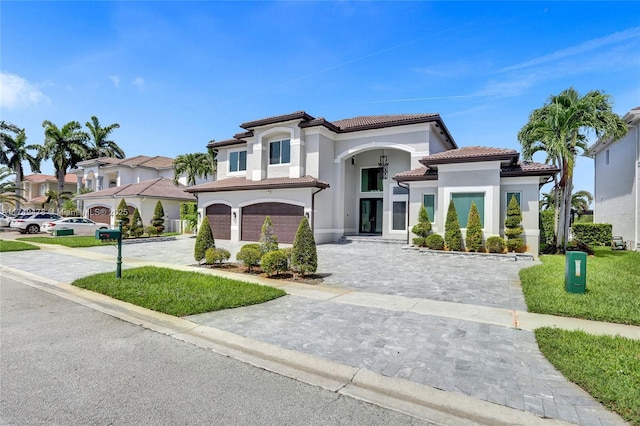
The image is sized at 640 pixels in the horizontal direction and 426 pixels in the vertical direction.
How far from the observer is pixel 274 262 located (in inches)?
397

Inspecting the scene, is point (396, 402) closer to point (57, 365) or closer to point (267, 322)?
point (267, 322)

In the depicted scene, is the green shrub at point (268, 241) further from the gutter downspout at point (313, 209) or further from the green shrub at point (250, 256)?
the gutter downspout at point (313, 209)

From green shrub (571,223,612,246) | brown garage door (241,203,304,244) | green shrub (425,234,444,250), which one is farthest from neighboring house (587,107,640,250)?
brown garage door (241,203,304,244)

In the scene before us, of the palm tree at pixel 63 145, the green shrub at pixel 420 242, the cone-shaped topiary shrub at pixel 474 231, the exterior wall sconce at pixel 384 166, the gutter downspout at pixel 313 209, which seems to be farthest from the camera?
the palm tree at pixel 63 145

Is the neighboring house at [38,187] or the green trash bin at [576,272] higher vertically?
the neighboring house at [38,187]

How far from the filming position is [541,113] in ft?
57.1

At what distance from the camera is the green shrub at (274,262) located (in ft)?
33.0

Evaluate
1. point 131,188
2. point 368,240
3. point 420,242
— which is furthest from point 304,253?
point 131,188

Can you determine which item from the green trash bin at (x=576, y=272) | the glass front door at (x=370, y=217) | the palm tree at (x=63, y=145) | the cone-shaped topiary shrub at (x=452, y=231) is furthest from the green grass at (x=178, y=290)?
the palm tree at (x=63, y=145)

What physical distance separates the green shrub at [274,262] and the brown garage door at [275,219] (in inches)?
378

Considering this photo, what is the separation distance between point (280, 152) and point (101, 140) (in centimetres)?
3891

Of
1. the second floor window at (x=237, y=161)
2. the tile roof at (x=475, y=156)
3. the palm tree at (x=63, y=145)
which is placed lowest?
the tile roof at (x=475, y=156)

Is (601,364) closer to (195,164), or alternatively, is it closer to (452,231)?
(452,231)

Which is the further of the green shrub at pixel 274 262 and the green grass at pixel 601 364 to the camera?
the green shrub at pixel 274 262
